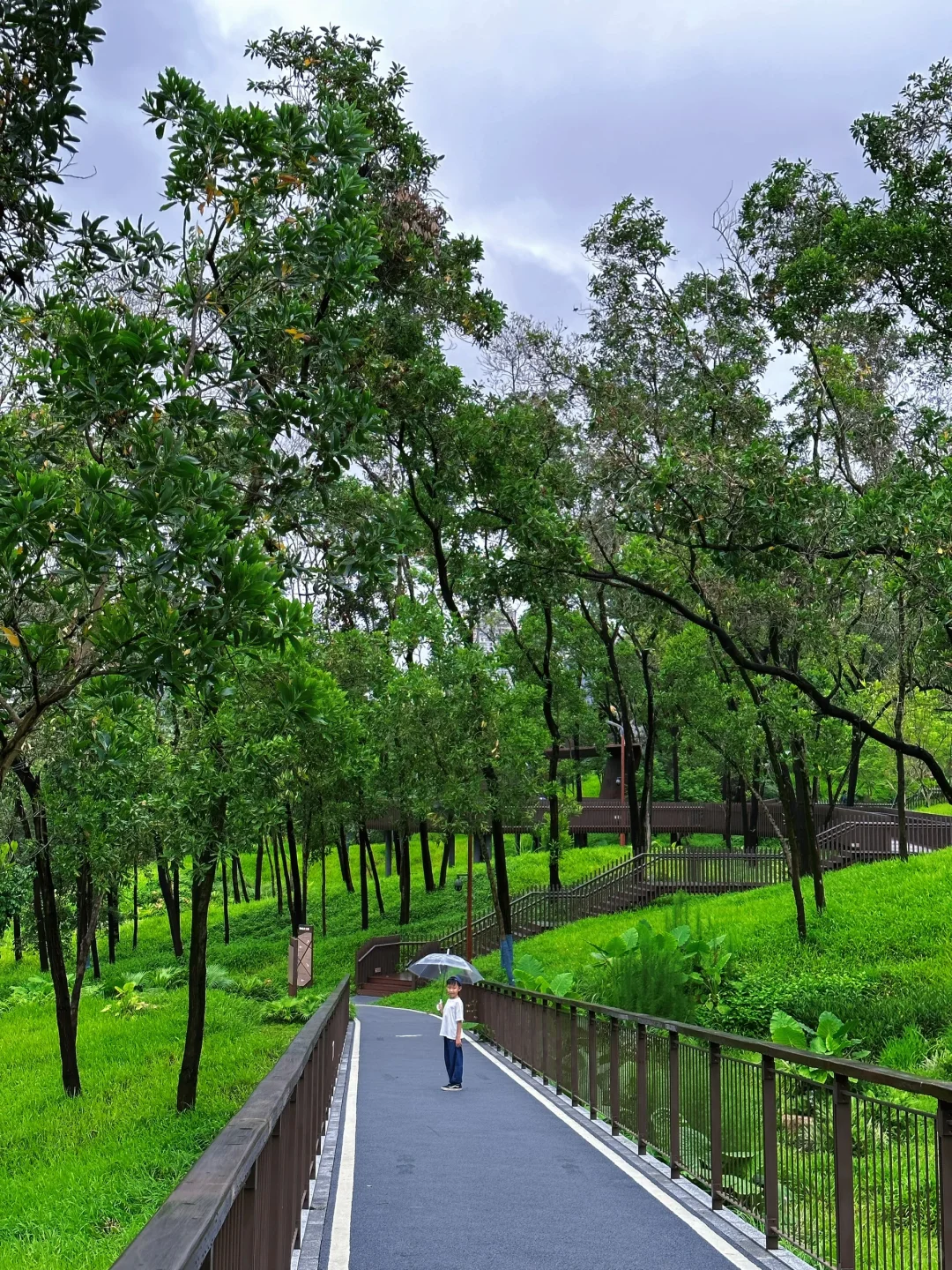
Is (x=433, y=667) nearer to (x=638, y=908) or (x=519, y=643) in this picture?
(x=519, y=643)

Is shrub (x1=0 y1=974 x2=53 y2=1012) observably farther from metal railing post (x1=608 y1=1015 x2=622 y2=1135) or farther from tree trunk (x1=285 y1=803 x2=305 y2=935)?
metal railing post (x1=608 y1=1015 x2=622 y2=1135)

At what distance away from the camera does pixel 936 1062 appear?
592 inches

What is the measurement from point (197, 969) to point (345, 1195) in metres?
9.58

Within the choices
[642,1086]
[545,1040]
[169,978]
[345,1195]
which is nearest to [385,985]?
[169,978]

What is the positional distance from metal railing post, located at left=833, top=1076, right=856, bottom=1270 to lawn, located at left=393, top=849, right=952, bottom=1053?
13.4 meters

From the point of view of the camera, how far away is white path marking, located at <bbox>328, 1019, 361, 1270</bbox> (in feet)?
18.4

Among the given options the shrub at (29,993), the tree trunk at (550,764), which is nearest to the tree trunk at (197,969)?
the tree trunk at (550,764)

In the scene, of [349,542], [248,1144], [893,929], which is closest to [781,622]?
[893,929]

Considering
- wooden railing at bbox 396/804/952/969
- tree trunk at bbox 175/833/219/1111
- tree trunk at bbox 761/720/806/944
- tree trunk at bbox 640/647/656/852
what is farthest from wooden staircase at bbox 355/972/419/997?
tree trunk at bbox 175/833/219/1111

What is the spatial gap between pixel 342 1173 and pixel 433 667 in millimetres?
18039

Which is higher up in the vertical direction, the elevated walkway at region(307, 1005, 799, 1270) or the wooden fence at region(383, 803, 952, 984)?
the elevated walkway at region(307, 1005, 799, 1270)

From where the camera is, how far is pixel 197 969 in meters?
16.1

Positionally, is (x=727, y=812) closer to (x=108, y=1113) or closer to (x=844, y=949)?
(x=844, y=949)

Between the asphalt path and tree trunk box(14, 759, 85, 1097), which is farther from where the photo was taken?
tree trunk box(14, 759, 85, 1097)
